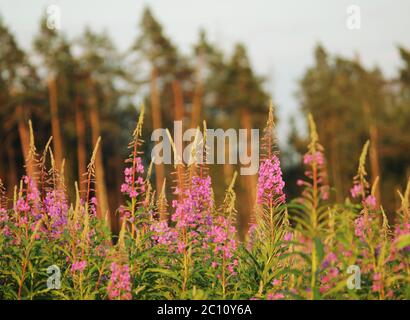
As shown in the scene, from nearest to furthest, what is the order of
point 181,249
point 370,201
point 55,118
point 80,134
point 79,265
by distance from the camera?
point 370,201 < point 79,265 < point 181,249 < point 55,118 < point 80,134

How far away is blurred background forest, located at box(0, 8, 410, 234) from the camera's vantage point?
45.6 m

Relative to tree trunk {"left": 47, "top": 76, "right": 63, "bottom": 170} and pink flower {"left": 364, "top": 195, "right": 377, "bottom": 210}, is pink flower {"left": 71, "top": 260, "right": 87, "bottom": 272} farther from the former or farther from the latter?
tree trunk {"left": 47, "top": 76, "right": 63, "bottom": 170}

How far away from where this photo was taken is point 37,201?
6805 millimetres

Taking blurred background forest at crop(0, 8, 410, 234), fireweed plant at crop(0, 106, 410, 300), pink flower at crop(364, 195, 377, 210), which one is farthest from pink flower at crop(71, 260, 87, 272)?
blurred background forest at crop(0, 8, 410, 234)

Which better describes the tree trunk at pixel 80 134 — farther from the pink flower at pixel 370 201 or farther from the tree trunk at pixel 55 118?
the pink flower at pixel 370 201

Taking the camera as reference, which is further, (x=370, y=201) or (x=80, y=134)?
(x=80, y=134)

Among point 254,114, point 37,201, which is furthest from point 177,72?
point 37,201

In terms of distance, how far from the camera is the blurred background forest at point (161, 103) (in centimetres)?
4562

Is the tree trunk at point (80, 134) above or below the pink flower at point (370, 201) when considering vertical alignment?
above

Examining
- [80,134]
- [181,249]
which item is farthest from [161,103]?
[181,249]

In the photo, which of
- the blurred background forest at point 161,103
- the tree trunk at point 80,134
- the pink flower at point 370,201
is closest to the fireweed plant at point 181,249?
the pink flower at point 370,201

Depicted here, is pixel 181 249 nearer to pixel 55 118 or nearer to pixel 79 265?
pixel 79 265

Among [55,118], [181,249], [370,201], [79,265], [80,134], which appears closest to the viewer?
[370,201]

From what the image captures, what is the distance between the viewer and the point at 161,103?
5259 centimetres
